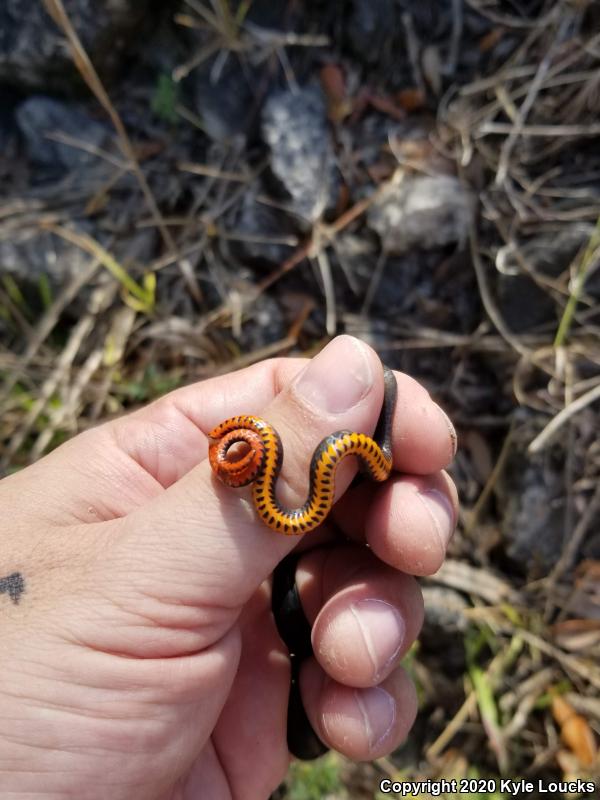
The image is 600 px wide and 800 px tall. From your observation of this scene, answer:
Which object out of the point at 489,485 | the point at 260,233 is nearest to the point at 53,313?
the point at 260,233

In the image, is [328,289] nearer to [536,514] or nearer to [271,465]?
[536,514]

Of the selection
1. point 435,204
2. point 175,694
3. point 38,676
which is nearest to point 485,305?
point 435,204

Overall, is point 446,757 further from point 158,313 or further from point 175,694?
point 158,313

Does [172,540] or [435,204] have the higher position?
[172,540]

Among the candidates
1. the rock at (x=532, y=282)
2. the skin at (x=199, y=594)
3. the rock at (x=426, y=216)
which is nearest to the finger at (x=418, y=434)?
the skin at (x=199, y=594)

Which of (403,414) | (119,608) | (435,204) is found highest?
(119,608)

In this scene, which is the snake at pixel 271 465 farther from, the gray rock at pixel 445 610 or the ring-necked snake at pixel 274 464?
the gray rock at pixel 445 610

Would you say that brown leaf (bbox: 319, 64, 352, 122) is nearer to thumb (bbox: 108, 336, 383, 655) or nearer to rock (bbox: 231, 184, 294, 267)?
rock (bbox: 231, 184, 294, 267)
